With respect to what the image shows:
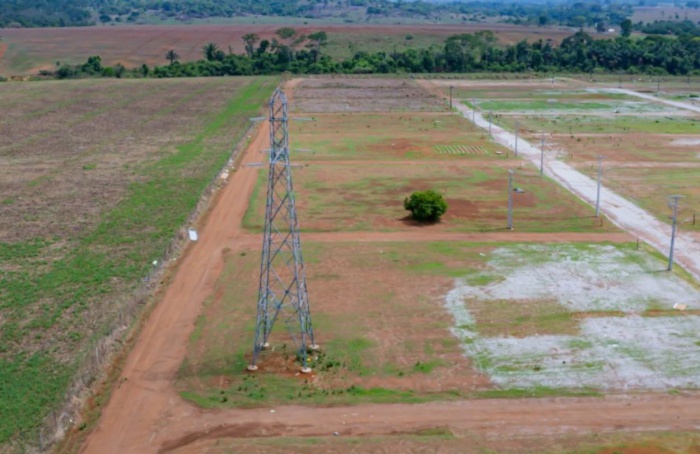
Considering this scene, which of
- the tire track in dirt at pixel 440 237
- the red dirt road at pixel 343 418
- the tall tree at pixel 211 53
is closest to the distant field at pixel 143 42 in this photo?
the tall tree at pixel 211 53

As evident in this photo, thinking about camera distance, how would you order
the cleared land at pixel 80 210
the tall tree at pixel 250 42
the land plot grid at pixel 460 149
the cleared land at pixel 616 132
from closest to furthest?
the cleared land at pixel 80 210
the cleared land at pixel 616 132
the land plot grid at pixel 460 149
the tall tree at pixel 250 42

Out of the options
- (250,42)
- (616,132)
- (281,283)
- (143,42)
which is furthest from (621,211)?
(143,42)

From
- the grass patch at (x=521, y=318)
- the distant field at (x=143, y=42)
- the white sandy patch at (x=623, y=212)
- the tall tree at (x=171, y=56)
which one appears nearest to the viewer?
the grass patch at (x=521, y=318)

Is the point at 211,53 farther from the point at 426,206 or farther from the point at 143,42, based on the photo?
the point at 426,206

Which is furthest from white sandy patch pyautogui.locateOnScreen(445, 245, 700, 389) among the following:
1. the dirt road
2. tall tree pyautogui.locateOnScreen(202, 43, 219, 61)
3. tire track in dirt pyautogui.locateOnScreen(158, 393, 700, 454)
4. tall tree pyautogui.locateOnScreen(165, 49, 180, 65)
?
tall tree pyautogui.locateOnScreen(165, 49, 180, 65)

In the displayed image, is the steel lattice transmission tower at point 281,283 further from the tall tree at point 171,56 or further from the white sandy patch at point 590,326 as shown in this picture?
the tall tree at point 171,56

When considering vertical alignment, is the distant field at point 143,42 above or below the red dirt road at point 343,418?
above
